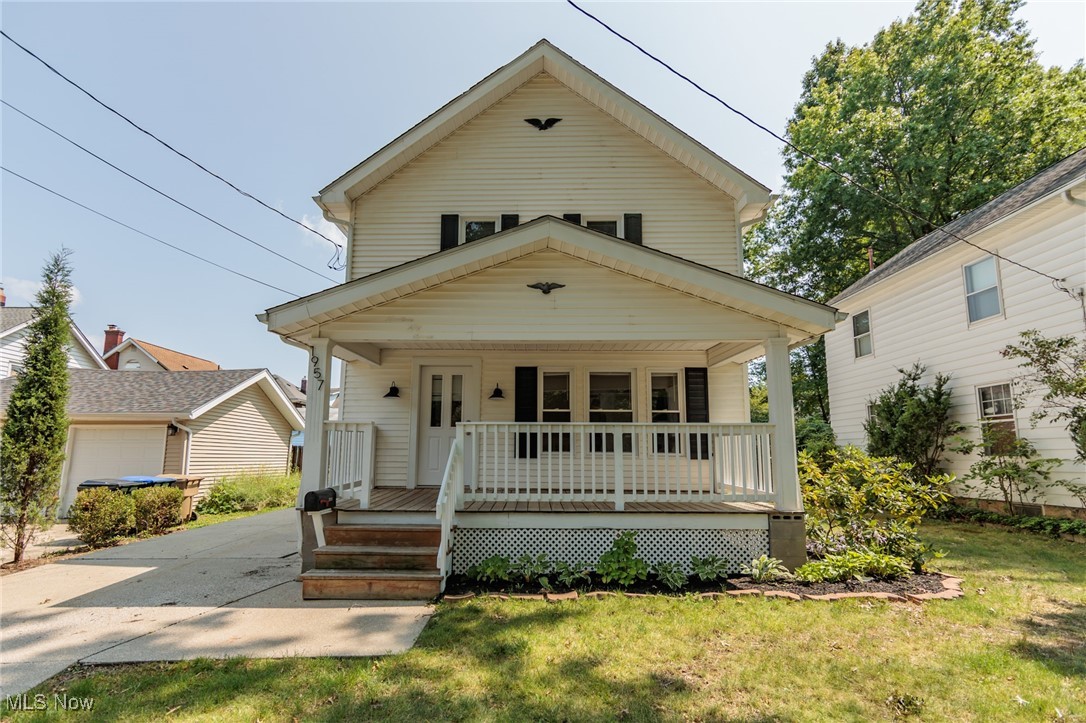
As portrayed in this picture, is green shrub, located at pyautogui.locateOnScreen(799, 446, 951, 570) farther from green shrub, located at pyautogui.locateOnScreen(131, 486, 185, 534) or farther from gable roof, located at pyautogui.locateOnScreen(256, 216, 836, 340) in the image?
green shrub, located at pyautogui.locateOnScreen(131, 486, 185, 534)

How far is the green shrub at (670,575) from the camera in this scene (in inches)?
207

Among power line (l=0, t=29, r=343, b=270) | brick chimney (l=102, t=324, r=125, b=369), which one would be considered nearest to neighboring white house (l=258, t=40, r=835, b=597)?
power line (l=0, t=29, r=343, b=270)

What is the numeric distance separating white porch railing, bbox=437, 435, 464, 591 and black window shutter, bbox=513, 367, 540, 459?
2.14m

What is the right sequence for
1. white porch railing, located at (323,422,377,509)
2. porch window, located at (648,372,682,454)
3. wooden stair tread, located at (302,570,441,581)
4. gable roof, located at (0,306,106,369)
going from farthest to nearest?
gable roof, located at (0,306,106,369), porch window, located at (648,372,682,454), white porch railing, located at (323,422,377,509), wooden stair tread, located at (302,570,441,581)

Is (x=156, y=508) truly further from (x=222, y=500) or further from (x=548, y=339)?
(x=548, y=339)

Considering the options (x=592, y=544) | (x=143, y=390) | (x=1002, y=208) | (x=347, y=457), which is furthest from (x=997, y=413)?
(x=143, y=390)

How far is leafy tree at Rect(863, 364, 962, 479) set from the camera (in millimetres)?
10328

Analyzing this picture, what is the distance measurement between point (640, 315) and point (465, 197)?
419 centimetres

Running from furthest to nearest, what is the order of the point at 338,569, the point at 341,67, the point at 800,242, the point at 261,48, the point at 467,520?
the point at 800,242 → the point at 341,67 → the point at 261,48 → the point at 467,520 → the point at 338,569

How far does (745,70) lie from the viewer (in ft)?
23.7

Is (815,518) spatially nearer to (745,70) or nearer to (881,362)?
(745,70)

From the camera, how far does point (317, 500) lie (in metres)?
5.40

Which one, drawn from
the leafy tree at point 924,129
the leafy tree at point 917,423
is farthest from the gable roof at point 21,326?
the leafy tree at point 924,129

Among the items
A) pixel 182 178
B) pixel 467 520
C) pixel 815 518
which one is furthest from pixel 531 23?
pixel 182 178
